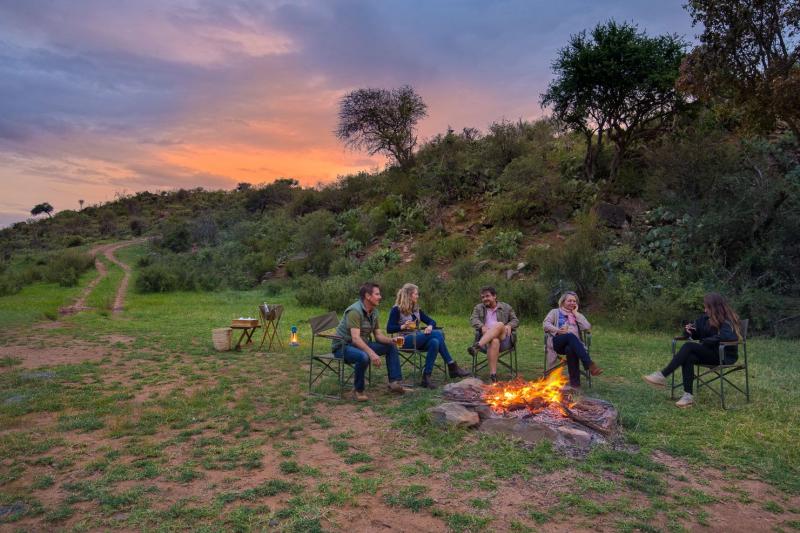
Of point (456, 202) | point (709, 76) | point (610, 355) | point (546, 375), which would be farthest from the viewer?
point (456, 202)

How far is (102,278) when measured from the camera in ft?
80.0

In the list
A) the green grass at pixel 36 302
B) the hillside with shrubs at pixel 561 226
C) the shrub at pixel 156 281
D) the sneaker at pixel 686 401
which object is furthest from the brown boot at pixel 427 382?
the shrub at pixel 156 281

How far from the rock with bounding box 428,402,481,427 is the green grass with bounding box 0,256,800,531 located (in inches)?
4.8

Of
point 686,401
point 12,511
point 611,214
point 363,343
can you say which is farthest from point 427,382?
point 611,214

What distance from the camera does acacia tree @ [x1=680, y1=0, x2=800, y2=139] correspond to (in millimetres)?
9984

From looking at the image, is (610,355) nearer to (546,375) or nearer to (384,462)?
(546,375)

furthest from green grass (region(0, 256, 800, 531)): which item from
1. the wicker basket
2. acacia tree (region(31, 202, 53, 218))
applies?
acacia tree (region(31, 202, 53, 218))

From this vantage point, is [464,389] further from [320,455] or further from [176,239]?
[176,239]

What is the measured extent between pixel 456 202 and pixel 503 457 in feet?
67.1

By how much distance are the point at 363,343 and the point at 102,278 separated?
22.3 meters

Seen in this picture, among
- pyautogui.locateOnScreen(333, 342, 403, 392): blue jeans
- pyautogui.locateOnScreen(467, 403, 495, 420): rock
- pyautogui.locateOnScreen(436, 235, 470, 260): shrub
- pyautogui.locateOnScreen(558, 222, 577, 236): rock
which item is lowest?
pyautogui.locateOnScreen(467, 403, 495, 420): rock

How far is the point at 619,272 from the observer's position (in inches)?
547

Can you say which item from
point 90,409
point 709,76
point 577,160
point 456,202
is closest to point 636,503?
point 90,409

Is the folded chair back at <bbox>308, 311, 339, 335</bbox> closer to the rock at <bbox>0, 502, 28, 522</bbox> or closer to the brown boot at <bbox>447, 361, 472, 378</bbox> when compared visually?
the brown boot at <bbox>447, 361, 472, 378</bbox>
